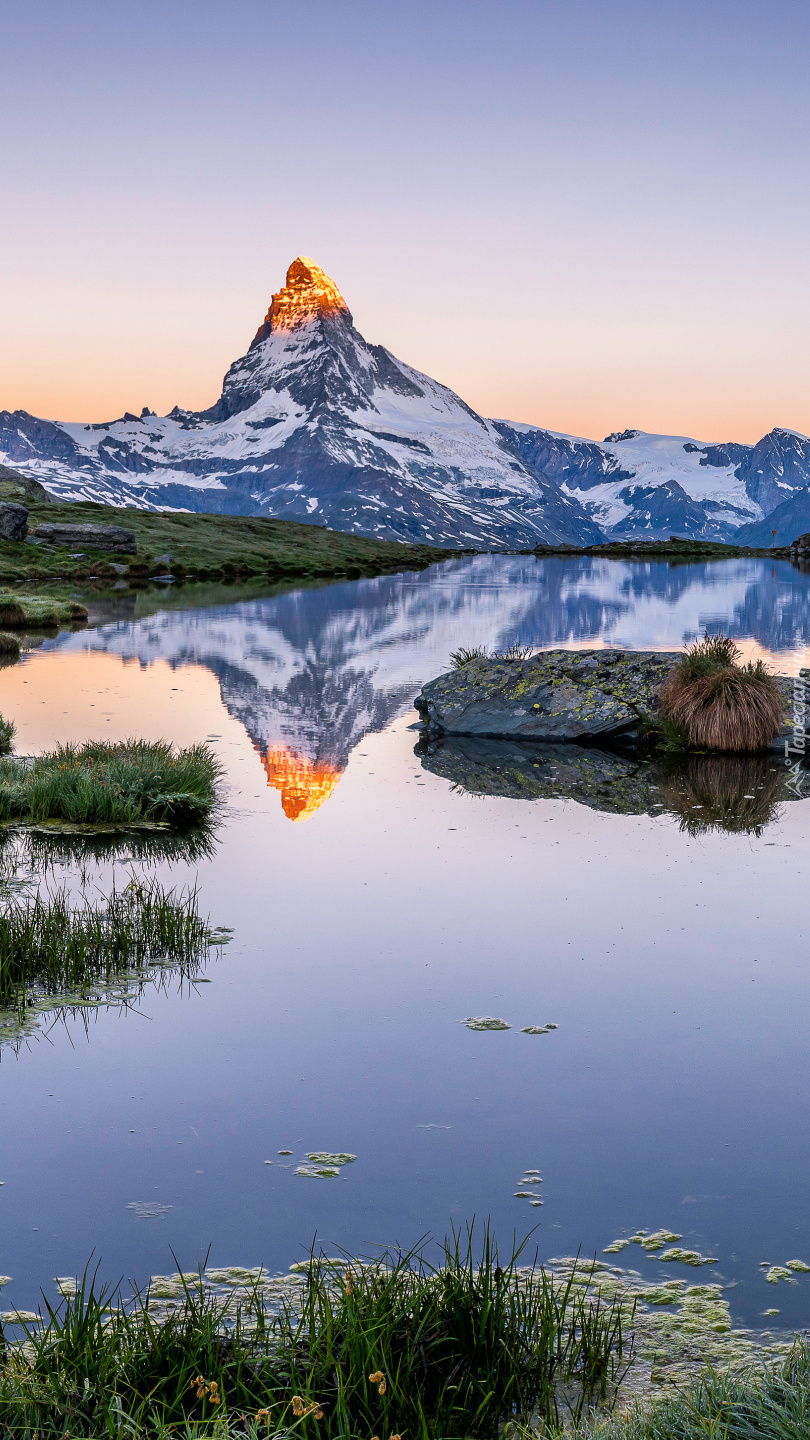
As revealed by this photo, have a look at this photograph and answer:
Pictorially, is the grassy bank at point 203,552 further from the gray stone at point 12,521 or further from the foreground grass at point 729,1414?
the foreground grass at point 729,1414

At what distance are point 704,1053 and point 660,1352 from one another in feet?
11.5

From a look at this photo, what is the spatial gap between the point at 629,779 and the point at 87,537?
110m

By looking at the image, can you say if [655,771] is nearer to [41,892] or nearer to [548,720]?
[548,720]

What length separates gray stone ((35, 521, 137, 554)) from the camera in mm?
120938

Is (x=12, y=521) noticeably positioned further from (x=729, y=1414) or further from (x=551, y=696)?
(x=729, y=1414)

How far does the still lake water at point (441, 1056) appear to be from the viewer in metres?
6.62

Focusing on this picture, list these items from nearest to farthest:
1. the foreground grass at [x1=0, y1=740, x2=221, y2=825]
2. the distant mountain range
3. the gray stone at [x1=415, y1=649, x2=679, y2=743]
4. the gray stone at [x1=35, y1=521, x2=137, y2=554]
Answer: the foreground grass at [x1=0, y1=740, x2=221, y2=825] → the gray stone at [x1=415, y1=649, x2=679, y2=743] → the distant mountain range → the gray stone at [x1=35, y1=521, x2=137, y2=554]

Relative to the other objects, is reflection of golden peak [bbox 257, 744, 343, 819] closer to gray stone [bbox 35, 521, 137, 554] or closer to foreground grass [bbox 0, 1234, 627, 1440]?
foreground grass [bbox 0, 1234, 627, 1440]

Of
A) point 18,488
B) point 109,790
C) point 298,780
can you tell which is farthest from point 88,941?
point 18,488

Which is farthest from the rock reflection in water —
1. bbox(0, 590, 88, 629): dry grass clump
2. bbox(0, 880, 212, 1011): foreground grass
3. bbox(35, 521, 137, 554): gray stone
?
bbox(35, 521, 137, 554): gray stone

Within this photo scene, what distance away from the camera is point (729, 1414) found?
4.53 metres

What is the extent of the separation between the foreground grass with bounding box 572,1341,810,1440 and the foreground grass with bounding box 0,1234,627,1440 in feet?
1.47

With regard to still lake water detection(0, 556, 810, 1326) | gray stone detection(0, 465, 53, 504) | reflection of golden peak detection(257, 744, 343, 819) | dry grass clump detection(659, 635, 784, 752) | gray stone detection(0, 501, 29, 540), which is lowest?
still lake water detection(0, 556, 810, 1326)

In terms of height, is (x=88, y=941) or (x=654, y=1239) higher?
(x=88, y=941)
